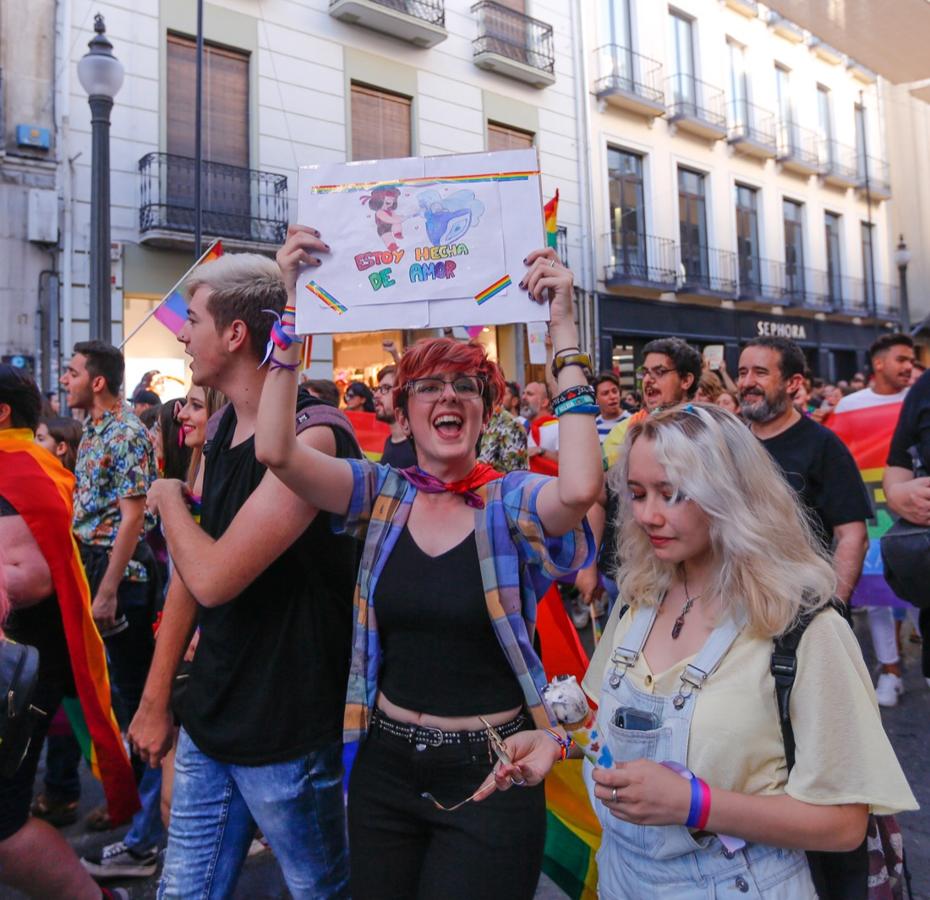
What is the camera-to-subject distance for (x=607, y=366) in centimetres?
1736

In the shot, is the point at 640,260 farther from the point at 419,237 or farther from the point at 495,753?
the point at 495,753

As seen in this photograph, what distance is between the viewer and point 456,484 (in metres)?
2.01

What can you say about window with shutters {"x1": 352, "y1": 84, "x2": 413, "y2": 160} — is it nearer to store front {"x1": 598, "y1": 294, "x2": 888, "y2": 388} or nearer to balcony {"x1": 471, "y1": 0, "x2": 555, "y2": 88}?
balcony {"x1": 471, "y1": 0, "x2": 555, "y2": 88}

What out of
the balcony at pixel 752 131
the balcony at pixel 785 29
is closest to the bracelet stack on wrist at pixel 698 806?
the balcony at pixel 752 131

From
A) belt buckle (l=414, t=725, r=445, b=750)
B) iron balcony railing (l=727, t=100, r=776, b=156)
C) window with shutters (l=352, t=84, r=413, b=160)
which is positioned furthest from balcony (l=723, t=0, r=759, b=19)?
belt buckle (l=414, t=725, r=445, b=750)

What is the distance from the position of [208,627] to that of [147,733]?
328 millimetres

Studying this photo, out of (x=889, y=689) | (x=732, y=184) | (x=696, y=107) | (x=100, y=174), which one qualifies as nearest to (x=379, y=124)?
(x=100, y=174)

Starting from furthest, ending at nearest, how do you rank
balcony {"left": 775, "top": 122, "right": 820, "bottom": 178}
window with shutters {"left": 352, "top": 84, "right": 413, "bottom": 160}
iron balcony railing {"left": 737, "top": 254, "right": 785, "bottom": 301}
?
balcony {"left": 775, "top": 122, "right": 820, "bottom": 178} < iron balcony railing {"left": 737, "top": 254, "right": 785, "bottom": 301} < window with shutters {"left": 352, "top": 84, "right": 413, "bottom": 160}

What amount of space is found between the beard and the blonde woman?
1.98m

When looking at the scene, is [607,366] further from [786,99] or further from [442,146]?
[786,99]

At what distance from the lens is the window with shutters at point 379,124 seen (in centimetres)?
1384

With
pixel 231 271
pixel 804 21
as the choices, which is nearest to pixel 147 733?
pixel 231 271

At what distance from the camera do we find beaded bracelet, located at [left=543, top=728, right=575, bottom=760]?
1.86m

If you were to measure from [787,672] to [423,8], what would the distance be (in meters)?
15.3
